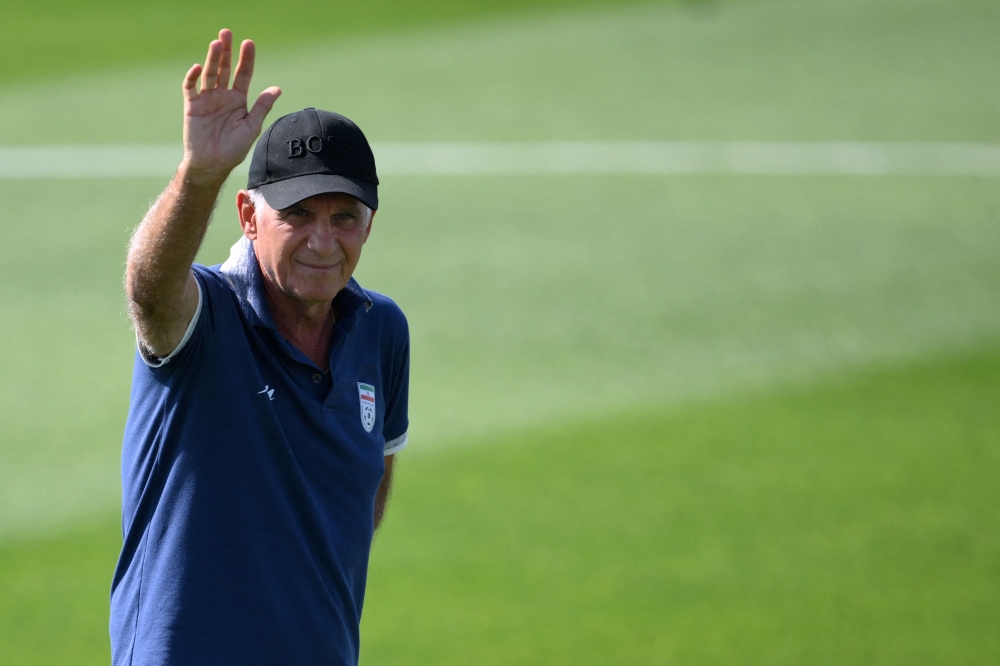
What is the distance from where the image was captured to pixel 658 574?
7297mm

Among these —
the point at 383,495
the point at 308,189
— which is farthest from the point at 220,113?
the point at 383,495

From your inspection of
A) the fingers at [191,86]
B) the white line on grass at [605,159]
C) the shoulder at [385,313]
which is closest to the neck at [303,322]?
the shoulder at [385,313]

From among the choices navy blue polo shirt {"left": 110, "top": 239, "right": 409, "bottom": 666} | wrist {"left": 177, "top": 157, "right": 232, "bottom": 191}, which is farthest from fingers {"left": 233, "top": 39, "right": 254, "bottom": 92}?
navy blue polo shirt {"left": 110, "top": 239, "right": 409, "bottom": 666}

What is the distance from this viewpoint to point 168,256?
3.29 metres

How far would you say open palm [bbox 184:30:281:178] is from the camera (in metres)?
3.36

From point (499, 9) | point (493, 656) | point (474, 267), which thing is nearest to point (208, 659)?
point (493, 656)

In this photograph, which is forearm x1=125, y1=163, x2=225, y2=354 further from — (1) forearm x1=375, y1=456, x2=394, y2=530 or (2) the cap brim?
(1) forearm x1=375, y1=456, x2=394, y2=530

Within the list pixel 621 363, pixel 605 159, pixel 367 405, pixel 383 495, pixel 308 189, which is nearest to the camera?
pixel 308 189

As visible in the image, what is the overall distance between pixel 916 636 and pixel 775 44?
13246 mm

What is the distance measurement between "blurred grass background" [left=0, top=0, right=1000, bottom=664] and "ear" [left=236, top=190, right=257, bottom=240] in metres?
3.25

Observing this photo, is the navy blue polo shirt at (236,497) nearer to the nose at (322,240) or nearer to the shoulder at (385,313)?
the nose at (322,240)

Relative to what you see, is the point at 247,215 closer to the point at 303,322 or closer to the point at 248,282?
the point at 248,282

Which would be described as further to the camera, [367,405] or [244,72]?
[367,405]

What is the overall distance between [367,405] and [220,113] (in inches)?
39.7
